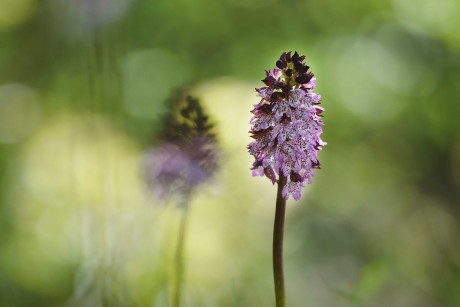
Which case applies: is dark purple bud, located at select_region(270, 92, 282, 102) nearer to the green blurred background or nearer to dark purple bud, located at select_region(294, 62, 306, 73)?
dark purple bud, located at select_region(294, 62, 306, 73)

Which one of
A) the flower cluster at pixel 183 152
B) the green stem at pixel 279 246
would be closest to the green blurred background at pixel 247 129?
the flower cluster at pixel 183 152

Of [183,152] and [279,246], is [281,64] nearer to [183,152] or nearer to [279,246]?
[279,246]

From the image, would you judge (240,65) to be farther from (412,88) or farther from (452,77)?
(452,77)

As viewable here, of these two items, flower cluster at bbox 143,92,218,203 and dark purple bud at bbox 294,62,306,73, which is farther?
flower cluster at bbox 143,92,218,203

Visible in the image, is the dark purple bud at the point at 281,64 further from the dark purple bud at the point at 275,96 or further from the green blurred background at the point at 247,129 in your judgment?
the green blurred background at the point at 247,129

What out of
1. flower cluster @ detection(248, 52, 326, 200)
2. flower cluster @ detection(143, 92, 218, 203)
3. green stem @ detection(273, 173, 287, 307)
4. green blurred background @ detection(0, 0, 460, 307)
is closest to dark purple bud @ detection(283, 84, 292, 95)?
flower cluster @ detection(248, 52, 326, 200)

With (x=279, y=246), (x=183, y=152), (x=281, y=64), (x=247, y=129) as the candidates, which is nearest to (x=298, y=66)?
(x=281, y=64)
